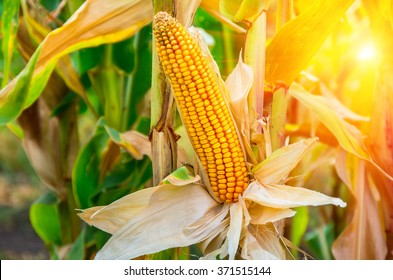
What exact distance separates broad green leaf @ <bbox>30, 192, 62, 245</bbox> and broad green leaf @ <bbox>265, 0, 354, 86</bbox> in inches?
20.9

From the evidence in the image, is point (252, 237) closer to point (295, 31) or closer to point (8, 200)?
point (295, 31)

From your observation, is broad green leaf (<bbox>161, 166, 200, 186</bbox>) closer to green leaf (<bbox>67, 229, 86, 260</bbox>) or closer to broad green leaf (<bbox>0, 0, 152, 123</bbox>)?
broad green leaf (<bbox>0, 0, 152, 123</bbox>)

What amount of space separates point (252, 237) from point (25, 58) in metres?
0.48

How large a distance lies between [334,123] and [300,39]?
5.6 inches

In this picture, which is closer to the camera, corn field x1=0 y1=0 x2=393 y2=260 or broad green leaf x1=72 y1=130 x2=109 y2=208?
corn field x1=0 y1=0 x2=393 y2=260

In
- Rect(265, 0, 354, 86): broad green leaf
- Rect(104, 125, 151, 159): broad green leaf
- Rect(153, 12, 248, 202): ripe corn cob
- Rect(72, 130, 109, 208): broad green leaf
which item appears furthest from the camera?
Rect(72, 130, 109, 208): broad green leaf

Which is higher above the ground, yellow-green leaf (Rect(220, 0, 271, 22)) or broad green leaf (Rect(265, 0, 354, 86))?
yellow-green leaf (Rect(220, 0, 271, 22))

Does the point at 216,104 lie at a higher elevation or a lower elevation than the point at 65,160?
higher

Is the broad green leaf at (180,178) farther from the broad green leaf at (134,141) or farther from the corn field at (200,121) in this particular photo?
the broad green leaf at (134,141)

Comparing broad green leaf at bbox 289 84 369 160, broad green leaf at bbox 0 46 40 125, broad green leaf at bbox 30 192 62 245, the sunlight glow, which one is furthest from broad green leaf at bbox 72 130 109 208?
the sunlight glow

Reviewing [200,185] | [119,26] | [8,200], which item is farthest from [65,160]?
[8,200]

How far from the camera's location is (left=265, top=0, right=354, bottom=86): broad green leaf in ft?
2.38

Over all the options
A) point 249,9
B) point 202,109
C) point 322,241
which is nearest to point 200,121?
point 202,109
